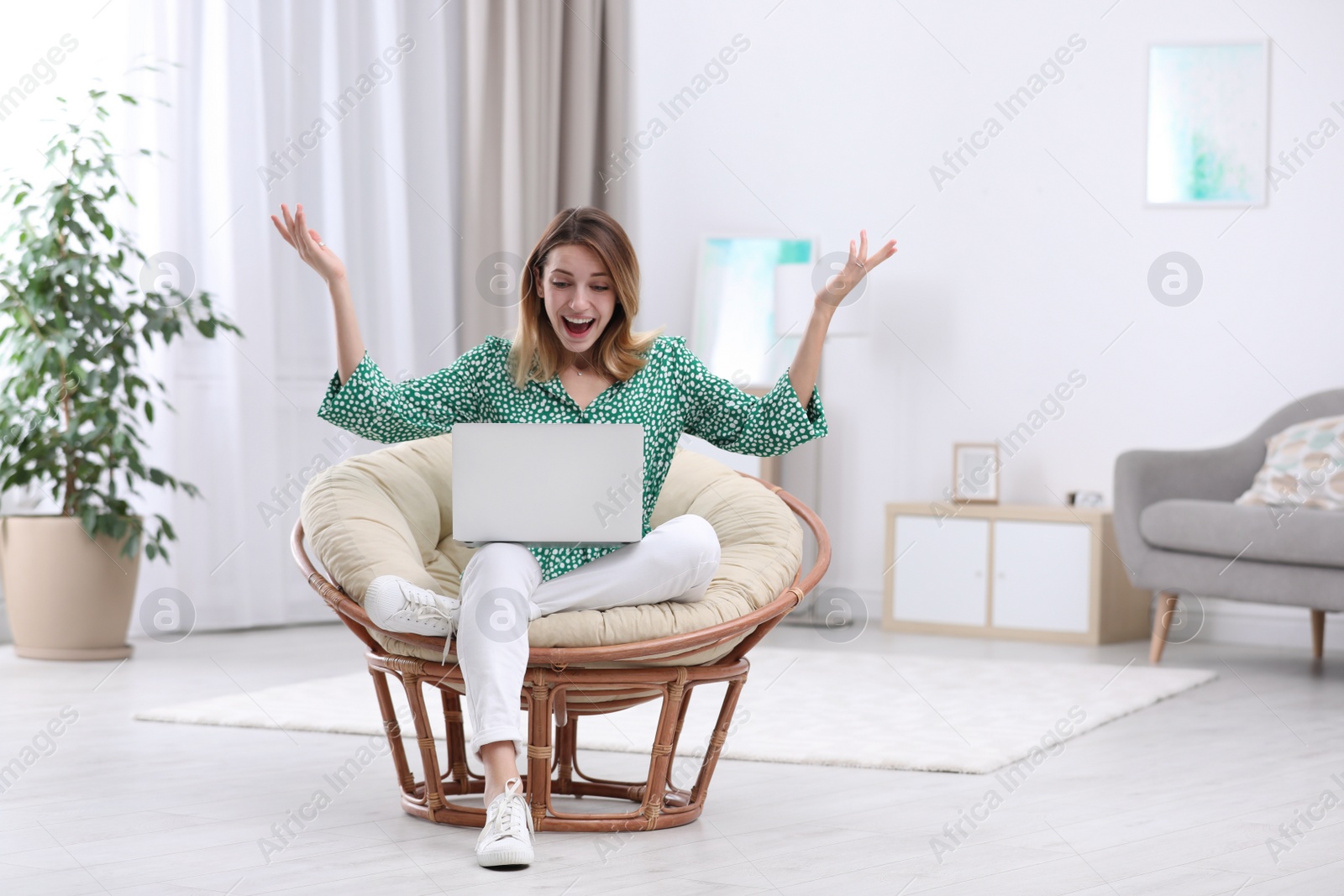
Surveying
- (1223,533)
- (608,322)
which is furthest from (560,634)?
(1223,533)

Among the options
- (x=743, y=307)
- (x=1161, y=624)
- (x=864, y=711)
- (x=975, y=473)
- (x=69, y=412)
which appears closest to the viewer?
(x=864, y=711)

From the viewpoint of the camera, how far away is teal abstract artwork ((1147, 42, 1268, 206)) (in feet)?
15.9

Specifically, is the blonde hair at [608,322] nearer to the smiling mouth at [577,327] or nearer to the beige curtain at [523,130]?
the smiling mouth at [577,327]

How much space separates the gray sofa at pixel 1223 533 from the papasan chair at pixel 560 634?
1.93m

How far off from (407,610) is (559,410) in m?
0.39

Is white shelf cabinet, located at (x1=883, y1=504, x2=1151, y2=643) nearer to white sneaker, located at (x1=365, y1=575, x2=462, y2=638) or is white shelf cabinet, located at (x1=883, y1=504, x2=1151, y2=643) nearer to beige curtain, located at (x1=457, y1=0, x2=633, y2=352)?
beige curtain, located at (x1=457, y1=0, x2=633, y2=352)

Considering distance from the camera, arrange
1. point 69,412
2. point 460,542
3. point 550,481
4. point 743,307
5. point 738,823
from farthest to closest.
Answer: point 743,307
point 69,412
point 460,542
point 738,823
point 550,481

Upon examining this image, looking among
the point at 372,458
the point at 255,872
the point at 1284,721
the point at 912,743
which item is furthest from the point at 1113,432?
the point at 255,872

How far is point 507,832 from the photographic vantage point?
1.98m

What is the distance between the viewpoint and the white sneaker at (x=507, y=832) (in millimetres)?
1960

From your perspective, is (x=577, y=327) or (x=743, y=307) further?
(x=743, y=307)

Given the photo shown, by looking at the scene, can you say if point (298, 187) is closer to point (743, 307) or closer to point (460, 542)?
point (743, 307)

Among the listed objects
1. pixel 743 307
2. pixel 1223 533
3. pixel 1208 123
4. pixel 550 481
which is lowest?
pixel 1223 533

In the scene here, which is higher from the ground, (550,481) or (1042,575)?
(550,481)
